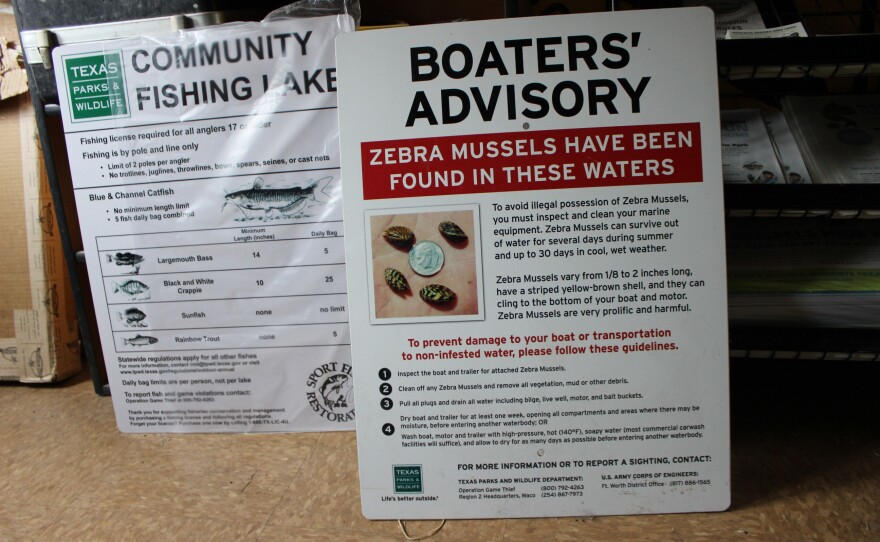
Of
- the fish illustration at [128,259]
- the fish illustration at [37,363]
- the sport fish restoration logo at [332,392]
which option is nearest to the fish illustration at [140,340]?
the fish illustration at [128,259]

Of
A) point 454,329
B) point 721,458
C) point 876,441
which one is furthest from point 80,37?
point 876,441

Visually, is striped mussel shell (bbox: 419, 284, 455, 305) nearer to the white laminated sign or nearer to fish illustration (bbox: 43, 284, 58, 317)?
the white laminated sign

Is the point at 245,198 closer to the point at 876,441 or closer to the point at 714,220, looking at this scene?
the point at 714,220

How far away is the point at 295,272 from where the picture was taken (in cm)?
121

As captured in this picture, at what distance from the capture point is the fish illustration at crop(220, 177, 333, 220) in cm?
118

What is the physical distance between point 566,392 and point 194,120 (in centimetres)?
83

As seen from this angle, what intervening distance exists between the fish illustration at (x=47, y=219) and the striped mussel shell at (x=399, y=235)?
103 cm

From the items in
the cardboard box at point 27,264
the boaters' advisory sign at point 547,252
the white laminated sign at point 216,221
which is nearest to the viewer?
the boaters' advisory sign at point 547,252

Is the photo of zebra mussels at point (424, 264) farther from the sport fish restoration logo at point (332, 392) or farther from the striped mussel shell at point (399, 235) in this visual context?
the sport fish restoration logo at point (332, 392)

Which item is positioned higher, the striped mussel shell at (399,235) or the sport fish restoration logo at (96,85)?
the sport fish restoration logo at (96,85)

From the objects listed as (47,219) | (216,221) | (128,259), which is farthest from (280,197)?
(47,219)

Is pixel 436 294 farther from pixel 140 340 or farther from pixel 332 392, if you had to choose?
pixel 140 340

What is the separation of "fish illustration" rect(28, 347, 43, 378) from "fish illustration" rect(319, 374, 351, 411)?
2.58ft

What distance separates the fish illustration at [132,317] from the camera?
126cm
